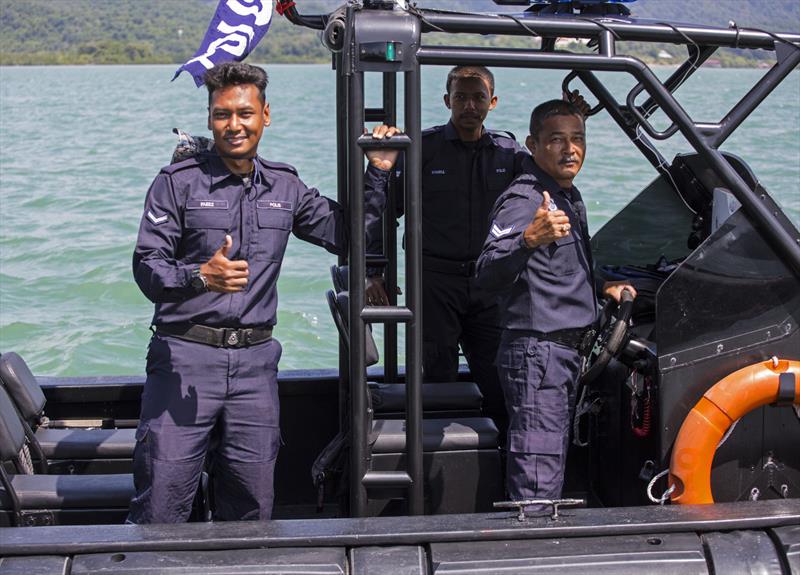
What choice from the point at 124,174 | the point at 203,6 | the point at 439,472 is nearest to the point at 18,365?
the point at 439,472

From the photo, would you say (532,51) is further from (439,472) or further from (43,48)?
(43,48)

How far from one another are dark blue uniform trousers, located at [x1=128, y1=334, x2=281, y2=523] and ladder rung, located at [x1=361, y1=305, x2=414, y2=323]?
0.44m

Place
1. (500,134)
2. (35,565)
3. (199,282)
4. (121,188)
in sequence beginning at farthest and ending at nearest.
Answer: (121,188)
(500,134)
(199,282)
(35,565)

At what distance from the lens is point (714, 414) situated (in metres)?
2.76

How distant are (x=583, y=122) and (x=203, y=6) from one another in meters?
48.3

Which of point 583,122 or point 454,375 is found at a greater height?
point 583,122

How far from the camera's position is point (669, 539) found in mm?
2584

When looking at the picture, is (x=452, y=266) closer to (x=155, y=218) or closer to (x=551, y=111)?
(x=551, y=111)

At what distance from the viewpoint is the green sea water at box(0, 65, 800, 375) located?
9.57 metres

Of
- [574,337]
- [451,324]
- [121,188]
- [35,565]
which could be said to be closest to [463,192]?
[451,324]

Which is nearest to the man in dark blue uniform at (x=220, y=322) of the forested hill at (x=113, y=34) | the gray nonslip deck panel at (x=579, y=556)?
the gray nonslip deck panel at (x=579, y=556)

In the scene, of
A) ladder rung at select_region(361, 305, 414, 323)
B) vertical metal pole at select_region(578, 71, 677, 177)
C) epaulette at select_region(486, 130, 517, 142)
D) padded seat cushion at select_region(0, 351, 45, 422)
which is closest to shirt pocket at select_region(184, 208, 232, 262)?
ladder rung at select_region(361, 305, 414, 323)

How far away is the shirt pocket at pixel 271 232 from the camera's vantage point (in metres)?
2.98

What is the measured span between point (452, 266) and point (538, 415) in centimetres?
95
